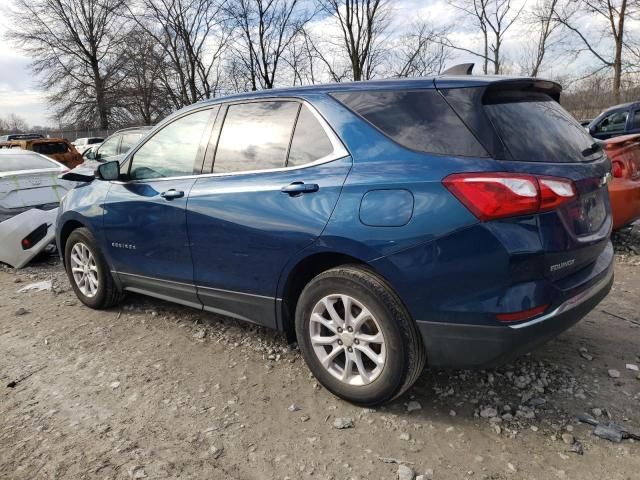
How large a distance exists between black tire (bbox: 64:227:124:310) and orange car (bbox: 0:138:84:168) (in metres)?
17.0

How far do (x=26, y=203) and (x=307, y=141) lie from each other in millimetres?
5422

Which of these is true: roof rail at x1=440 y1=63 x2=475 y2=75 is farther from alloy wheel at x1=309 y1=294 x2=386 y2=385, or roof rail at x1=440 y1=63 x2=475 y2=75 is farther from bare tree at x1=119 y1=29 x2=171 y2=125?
bare tree at x1=119 y1=29 x2=171 y2=125

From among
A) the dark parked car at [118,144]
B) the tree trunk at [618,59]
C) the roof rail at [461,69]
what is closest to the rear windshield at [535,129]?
the roof rail at [461,69]

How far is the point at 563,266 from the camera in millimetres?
2344

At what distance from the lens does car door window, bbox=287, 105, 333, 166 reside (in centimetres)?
281

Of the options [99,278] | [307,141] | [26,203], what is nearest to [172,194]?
[307,141]

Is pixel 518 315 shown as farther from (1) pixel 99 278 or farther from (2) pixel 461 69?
(1) pixel 99 278

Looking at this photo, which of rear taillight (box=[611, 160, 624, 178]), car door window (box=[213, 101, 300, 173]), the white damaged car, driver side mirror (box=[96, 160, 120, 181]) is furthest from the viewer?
the white damaged car

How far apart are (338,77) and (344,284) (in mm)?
21799

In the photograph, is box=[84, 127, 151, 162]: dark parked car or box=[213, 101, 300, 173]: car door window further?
box=[84, 127, 151, 162]: dark parked car

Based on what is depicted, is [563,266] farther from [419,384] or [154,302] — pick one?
[154,302]

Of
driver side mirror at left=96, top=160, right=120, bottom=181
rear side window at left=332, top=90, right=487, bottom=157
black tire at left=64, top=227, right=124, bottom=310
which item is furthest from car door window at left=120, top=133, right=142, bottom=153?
rear side window at left=332, top=90, right=487, bottom=157

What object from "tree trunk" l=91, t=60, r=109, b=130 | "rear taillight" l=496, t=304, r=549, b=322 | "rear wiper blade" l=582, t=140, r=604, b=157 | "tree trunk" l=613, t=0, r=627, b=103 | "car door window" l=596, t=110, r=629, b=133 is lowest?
"rear taillight" l=496, t=304, r=549, b=322

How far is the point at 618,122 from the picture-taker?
1038 centimetres
